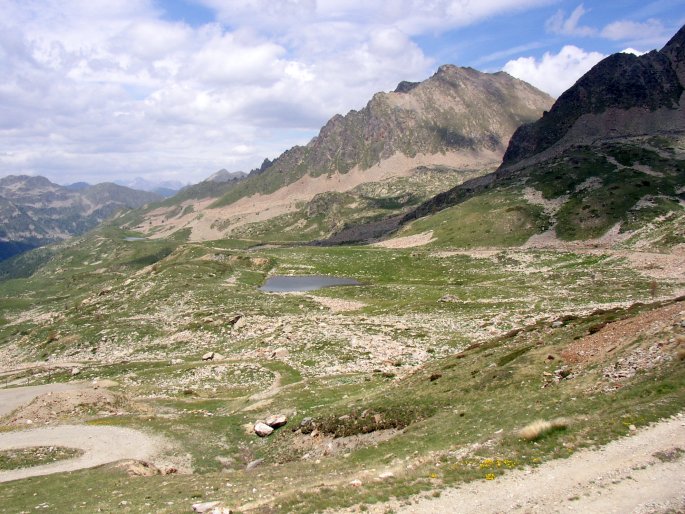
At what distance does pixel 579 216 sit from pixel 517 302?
81377mm

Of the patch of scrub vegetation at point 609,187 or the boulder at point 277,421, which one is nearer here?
the boulder at point 277,421

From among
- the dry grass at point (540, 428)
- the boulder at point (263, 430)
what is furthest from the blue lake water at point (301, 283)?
the dry grass at point (540, 428)

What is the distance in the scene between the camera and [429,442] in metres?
27.1

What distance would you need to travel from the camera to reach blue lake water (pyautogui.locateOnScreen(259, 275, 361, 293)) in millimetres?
124331

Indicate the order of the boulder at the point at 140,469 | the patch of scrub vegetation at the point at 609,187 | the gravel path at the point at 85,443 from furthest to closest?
the patch of scrub vegetation at the point at 609,187
the gravel path at the point at 85,443
the boulder at the point at 140,469

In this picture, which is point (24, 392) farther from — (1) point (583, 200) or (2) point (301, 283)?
(1) point (583, 200)

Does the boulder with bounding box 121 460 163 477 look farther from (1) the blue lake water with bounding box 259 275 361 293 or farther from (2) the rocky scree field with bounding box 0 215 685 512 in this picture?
(1) the blue lake water with bounding box 259 275 361 293

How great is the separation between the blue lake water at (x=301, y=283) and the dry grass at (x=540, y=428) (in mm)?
97458

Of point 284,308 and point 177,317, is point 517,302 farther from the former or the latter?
point 177,317

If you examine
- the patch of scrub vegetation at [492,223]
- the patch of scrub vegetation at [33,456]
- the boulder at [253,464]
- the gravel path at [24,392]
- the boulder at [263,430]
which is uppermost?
the patch of scrub vegetation at [492,223]

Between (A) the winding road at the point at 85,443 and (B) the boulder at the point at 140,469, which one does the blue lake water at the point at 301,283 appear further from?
(B) the boulder at the point at 140,469

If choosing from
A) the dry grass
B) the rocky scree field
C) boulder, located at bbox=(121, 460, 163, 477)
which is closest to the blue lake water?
the rocky scree field

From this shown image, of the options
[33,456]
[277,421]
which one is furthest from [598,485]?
[33,456]

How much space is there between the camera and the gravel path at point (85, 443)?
33.6 m
